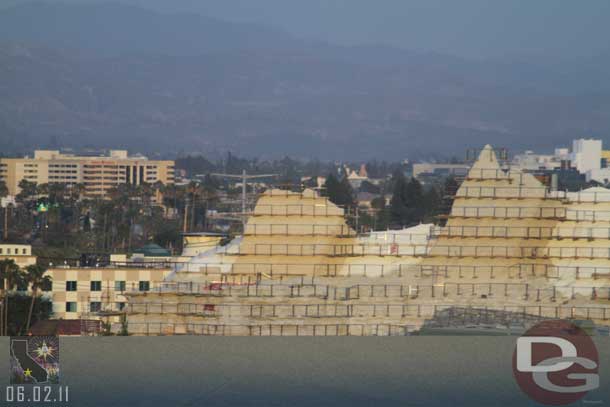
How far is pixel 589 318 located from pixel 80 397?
9.66 m

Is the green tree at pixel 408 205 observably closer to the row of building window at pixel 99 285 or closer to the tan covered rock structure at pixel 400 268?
the row of building window at pixel 99 285

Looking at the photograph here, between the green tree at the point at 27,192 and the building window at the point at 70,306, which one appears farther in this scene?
the green tree at the point at 27,192

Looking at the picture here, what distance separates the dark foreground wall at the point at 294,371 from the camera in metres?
10.6

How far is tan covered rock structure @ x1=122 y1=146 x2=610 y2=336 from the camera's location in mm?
19031

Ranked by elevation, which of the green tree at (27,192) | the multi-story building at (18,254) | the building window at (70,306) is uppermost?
the green tree at (27,192)

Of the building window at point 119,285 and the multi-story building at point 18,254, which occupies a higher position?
the multi-story building at point 18,254

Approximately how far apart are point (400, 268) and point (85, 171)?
296 ft

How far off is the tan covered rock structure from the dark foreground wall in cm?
649

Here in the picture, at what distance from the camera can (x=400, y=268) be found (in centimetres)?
2080

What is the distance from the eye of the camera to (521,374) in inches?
439

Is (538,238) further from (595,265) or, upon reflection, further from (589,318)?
(589,318)

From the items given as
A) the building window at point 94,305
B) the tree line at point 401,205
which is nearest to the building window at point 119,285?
the building window at point 94,305

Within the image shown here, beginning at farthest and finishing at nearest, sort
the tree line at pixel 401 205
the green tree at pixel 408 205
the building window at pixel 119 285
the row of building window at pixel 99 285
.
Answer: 1. the green tree at pixel 408 205
2. the tree line at pixel 401 205
3. the building window at pixel 119 285
4. the row of building window at pixel 99 285

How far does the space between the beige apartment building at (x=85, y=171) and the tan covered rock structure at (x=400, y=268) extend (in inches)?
3286
